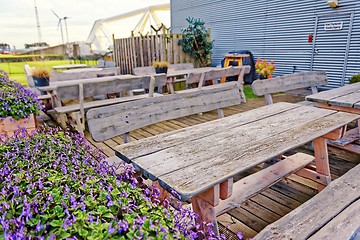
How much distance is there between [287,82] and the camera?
11.5ft

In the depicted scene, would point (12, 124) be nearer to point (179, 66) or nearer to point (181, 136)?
point (181, 136)

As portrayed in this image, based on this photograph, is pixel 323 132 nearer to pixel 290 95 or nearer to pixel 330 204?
pixel 330 204

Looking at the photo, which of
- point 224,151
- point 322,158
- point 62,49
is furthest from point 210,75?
point 62,49

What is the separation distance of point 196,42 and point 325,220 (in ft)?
23.0

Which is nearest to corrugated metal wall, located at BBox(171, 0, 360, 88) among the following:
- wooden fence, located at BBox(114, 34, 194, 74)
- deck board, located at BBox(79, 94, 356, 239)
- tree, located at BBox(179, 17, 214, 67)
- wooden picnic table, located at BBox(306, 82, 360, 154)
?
tree, located at BBox(179, 17, 214, 67)

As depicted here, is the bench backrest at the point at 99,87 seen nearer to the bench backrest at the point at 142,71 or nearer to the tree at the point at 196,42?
the bench backrest at the point at 142,71

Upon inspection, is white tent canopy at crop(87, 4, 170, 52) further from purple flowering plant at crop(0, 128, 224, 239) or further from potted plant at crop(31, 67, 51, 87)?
purple flowering plant at crop(0, 128, 224, 239)

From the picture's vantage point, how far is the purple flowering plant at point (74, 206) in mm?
757

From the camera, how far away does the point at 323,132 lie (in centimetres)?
174

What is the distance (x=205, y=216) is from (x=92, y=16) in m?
19.6

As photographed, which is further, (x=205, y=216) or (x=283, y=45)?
A: (x=283, y=45)

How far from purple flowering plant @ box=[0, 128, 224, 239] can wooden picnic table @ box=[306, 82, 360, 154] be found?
2343 mm

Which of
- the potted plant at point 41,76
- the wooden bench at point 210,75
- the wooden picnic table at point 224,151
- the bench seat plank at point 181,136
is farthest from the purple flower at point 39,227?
the wooden bench at point 210,75


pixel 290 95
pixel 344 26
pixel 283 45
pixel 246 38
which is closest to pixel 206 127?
pixel 290 95
